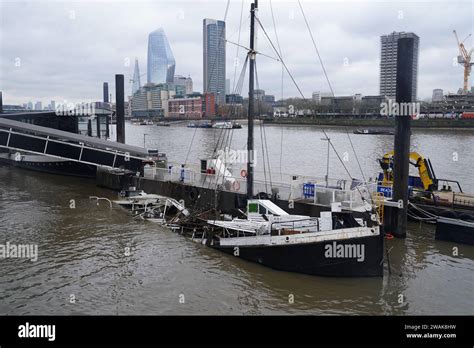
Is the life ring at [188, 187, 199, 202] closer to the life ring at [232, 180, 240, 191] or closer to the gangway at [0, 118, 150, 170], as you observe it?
the life ring at [232, 180, 240, 191]

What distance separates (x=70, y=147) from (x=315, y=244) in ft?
95.5

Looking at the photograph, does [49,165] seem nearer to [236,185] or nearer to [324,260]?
[236,185]

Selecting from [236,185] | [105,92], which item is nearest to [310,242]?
[236,185]

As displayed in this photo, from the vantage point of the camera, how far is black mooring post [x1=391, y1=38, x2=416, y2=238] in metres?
22.9

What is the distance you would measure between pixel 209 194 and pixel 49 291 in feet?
42.2

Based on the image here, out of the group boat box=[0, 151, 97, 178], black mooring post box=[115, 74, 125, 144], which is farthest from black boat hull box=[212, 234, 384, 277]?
black mooring post box=[115, 74, 125, 144]

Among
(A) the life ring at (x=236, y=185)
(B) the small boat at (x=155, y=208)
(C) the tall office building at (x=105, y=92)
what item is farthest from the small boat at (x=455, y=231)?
(C) the tall office building at (x=105, y=92)

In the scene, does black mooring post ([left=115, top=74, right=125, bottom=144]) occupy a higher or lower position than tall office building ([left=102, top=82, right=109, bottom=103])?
lower

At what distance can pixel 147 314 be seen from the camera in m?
14.9

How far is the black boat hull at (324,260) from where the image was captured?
55.9 feet

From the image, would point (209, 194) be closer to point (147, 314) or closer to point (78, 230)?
point (78, 230)

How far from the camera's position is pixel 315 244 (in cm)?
1728

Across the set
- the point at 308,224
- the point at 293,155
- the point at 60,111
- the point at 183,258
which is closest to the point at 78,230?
the point at 183,258

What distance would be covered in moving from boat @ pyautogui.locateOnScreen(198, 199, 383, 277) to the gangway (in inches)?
859
